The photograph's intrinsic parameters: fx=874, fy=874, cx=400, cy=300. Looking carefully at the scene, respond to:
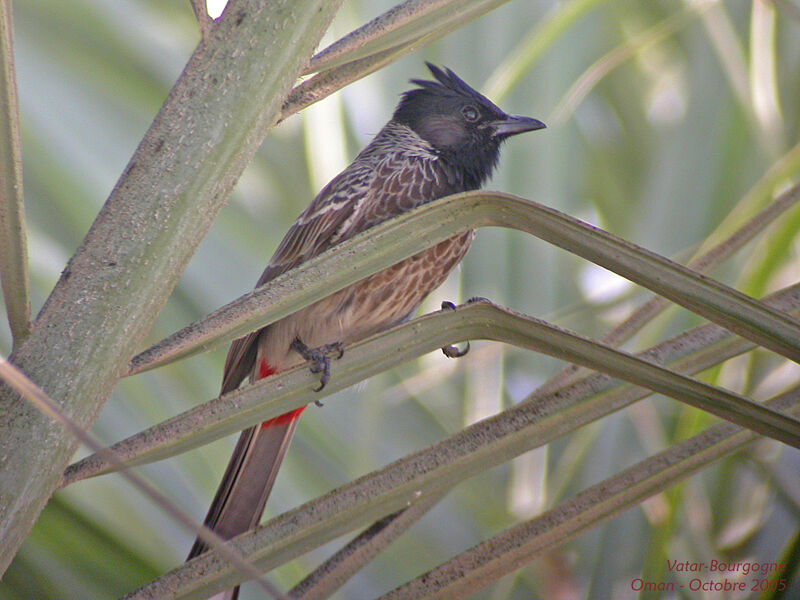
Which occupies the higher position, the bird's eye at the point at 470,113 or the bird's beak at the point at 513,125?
the bird's eye at the point at 470,113

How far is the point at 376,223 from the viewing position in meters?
2.20

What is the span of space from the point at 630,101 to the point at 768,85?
56cm

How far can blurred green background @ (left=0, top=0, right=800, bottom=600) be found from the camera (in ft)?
5.54

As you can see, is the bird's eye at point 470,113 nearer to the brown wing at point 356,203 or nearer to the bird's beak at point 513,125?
the bird's beak at point 513,125

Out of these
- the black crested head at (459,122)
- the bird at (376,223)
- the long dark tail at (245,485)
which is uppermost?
the black crested head at (459,122)

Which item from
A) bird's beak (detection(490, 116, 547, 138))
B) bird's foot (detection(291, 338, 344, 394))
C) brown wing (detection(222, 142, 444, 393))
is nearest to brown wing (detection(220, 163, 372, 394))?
brown wing (detection(222, 142, 444, 393))

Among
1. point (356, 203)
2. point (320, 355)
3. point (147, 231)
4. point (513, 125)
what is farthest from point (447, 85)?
point (147, 231)

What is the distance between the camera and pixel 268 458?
6.01 ft

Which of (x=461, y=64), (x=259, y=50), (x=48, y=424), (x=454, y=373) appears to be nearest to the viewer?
(x=48, y=424)

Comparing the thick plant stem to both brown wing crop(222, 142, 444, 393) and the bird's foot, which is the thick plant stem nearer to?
the bird's foot

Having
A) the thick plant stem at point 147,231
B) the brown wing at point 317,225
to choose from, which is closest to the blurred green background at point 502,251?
the brown wing at point 317,225

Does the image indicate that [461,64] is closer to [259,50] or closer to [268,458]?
[268,458]

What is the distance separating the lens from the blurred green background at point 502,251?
5.54 ft

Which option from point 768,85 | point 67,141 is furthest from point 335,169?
point 768,85
